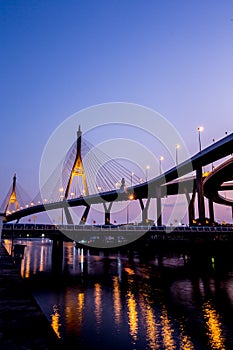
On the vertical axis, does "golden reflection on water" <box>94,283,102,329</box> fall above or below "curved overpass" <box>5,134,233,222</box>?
below

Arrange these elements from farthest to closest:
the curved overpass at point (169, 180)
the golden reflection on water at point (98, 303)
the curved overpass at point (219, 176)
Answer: the curved overpass at point (219, 176) → the curved overpass at point (169, 180) → the golden reflection on water at point (98, 303)

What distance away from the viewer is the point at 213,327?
15211 mm

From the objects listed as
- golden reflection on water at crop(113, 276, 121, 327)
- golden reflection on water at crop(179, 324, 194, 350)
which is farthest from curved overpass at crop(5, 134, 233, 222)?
golden reflection on water at crop(179, 324, 194, 350)

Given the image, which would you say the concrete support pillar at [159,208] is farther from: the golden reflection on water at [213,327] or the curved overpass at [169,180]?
the golden reflection on water at [213,327]

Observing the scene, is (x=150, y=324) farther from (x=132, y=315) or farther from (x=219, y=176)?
(x=219, y=176)

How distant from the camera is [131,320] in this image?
53.9 feet

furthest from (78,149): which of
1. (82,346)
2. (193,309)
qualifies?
(82,346)

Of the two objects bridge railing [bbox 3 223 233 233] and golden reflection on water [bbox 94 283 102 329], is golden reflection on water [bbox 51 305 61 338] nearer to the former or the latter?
golden reflection on water [bbox 94 283 102 329]

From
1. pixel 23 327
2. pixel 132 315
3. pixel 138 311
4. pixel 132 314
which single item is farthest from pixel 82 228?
pixel 23 327

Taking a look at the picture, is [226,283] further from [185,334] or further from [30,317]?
[30,317]

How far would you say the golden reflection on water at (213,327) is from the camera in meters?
12.9

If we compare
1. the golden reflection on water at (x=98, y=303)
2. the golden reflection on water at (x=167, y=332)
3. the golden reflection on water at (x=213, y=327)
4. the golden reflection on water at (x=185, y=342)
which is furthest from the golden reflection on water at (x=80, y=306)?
the golden reflection on water at (x=213, y=327)

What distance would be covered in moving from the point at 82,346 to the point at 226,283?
2317 cm

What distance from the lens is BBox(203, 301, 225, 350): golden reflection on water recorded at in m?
12.9
